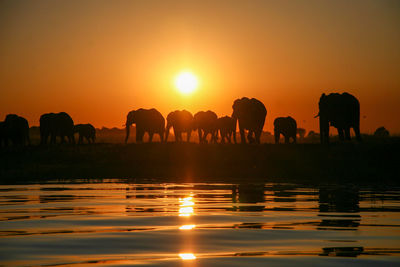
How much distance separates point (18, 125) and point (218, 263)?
172 ft

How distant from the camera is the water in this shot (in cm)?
814

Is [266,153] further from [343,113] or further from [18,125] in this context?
[18,125]

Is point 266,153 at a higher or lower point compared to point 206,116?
lower

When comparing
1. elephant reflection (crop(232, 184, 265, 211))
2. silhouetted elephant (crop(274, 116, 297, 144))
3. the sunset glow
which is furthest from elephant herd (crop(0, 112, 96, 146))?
the sunset glow

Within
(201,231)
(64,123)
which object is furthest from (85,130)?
(201,231)

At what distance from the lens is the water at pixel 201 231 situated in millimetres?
8142

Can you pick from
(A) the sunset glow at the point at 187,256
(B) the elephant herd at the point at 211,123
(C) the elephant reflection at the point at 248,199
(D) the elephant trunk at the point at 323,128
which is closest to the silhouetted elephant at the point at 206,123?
(B) the elephant herd at the point at 211,123

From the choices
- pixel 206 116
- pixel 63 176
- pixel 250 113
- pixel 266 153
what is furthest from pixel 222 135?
pixel 63 176

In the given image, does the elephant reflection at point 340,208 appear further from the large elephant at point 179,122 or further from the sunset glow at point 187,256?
the large elephant at point 179,122

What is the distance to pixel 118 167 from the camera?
36.0 meters

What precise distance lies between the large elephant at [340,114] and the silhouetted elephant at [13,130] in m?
25.2

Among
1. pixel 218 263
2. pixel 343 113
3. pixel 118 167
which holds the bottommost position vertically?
pixel 218 263

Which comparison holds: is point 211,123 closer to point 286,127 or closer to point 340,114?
point 286,127

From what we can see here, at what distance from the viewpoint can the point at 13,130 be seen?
188 feet
